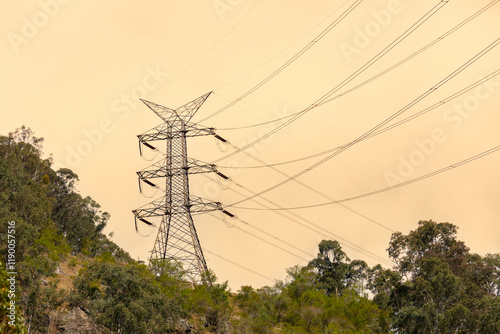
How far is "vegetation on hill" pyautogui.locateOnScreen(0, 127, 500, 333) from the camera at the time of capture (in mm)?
50656

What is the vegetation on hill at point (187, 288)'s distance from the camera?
50.7 metres

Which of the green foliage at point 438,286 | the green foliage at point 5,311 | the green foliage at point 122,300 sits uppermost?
the green foliage at point 438,286

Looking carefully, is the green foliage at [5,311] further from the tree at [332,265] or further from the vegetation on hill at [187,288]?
the tree at [332,265]

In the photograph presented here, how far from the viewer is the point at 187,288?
6681cm

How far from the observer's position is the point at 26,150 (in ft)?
326

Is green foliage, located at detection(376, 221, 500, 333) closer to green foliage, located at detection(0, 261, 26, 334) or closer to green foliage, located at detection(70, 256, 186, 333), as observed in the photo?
green foliage, located at detection(70, 256, 186, 333)

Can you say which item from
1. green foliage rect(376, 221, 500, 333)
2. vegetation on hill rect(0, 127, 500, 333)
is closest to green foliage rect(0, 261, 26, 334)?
vegetation on hill rect(0, 127, 500, 333)

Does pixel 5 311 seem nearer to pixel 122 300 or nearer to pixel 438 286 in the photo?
pixel 122 300

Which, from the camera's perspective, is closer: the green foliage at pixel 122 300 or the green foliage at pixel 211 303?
the green foliage at pixel 122 300

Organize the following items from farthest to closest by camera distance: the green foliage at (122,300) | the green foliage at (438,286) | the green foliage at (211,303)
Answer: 1. the green foliage at (438,286)
2. the green foliage at (211,303)
3. the green foliage at (122,300)

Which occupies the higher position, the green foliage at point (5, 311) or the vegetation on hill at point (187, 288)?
the vegetation on hill at point (187, 288)

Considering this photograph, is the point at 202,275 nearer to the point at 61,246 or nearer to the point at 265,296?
the point at 265,296

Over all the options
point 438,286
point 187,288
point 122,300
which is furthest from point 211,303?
point 438,286

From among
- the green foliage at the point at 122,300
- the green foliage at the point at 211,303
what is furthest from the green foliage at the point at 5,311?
the green foliage at the point at 211,303
